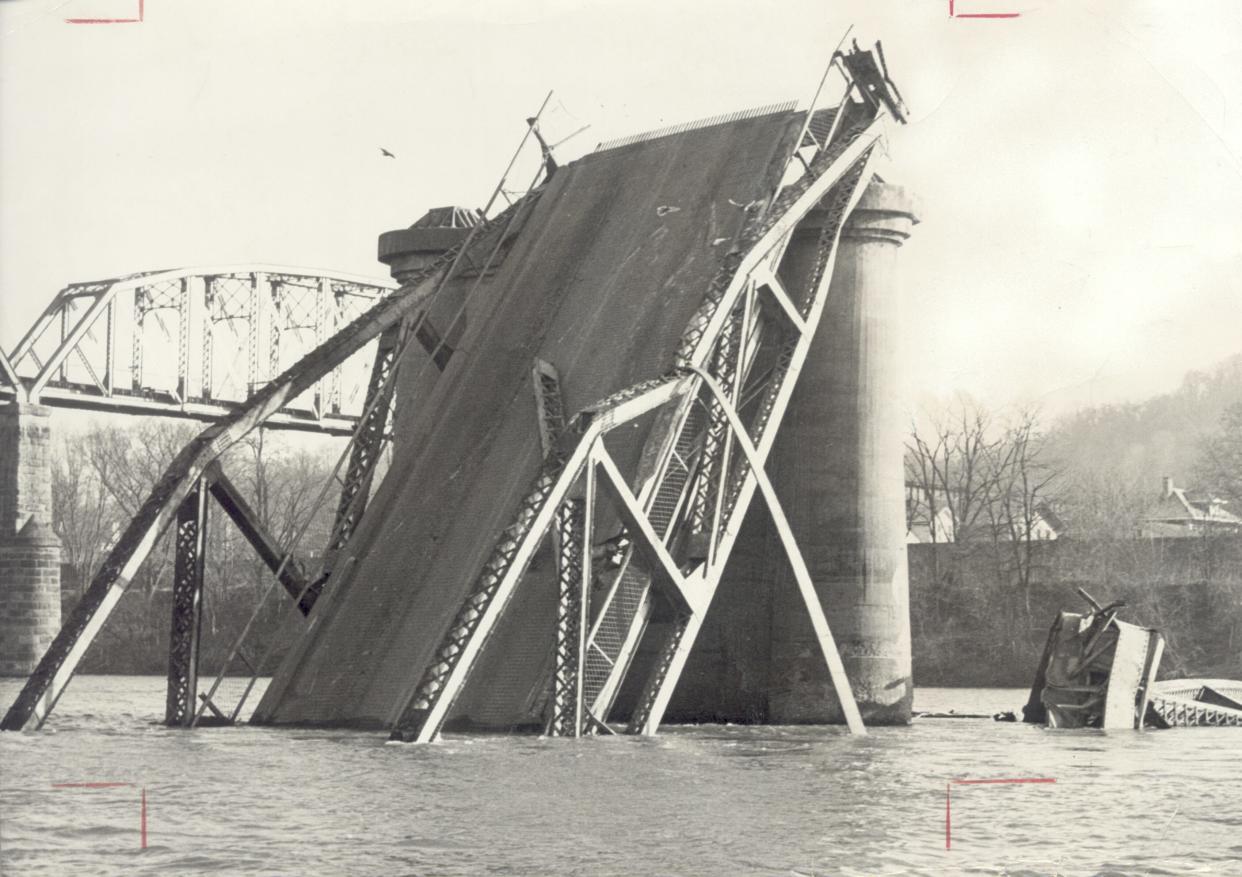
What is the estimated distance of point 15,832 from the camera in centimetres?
1368

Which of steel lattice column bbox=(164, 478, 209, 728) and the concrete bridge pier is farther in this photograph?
the concrete bridge pier

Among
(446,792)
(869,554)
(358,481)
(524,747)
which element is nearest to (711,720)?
(869,554)

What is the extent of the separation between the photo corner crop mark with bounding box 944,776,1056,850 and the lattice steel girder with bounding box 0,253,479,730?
7385 millimetres

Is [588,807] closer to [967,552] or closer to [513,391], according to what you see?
[513,391]

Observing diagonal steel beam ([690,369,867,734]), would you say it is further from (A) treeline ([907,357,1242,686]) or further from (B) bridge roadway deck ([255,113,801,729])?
(A) treeline ([907,357,1242,686])

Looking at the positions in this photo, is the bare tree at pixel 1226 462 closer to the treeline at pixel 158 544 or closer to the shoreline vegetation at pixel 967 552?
the shoreline vegetation at pixel 967 552

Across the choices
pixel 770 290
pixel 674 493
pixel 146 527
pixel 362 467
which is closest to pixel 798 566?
pixel 674 493

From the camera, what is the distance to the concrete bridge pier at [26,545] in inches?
1711

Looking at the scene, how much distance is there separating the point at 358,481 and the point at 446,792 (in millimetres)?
8081

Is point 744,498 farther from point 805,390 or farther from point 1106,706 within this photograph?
point 1106,706

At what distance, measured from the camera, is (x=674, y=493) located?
20562 mm

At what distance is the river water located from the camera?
42.8 feet

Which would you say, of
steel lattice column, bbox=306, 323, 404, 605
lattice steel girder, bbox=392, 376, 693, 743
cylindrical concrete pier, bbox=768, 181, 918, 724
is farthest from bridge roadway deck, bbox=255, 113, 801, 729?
cylindrical concrete pier, bbox=768, 181, 918, 724

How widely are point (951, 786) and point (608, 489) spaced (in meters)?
3.72
